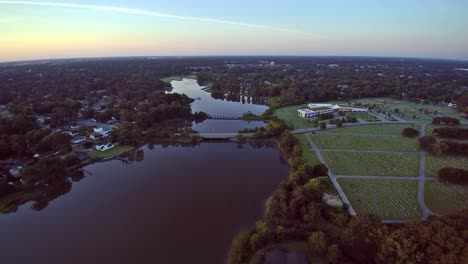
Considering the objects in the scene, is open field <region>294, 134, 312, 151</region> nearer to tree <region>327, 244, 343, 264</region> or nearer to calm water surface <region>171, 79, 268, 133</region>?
calm water surface <region>171, 79, 268, 133</region>

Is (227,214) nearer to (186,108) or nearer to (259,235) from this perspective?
(259,235)

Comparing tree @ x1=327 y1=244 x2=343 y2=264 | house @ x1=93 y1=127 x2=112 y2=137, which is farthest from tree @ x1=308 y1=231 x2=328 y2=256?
house @ x1=93 y1=127 x2=112 y2=137

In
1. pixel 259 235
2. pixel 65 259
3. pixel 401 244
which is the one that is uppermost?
pixel 401 244

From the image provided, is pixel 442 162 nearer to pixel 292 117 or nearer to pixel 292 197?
pixel 292 197

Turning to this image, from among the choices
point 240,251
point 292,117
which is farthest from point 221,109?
point 240,251

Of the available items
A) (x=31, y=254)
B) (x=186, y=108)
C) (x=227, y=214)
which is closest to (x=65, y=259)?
(x=31, y=254)

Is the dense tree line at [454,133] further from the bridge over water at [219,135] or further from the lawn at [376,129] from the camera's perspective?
the bridge over water at [219,135]

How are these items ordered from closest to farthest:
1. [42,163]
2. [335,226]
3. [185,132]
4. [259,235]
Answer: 1. [259,235]
2. [335,226]
3. [42,163]
4. [185,132]

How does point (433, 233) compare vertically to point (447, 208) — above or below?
above
